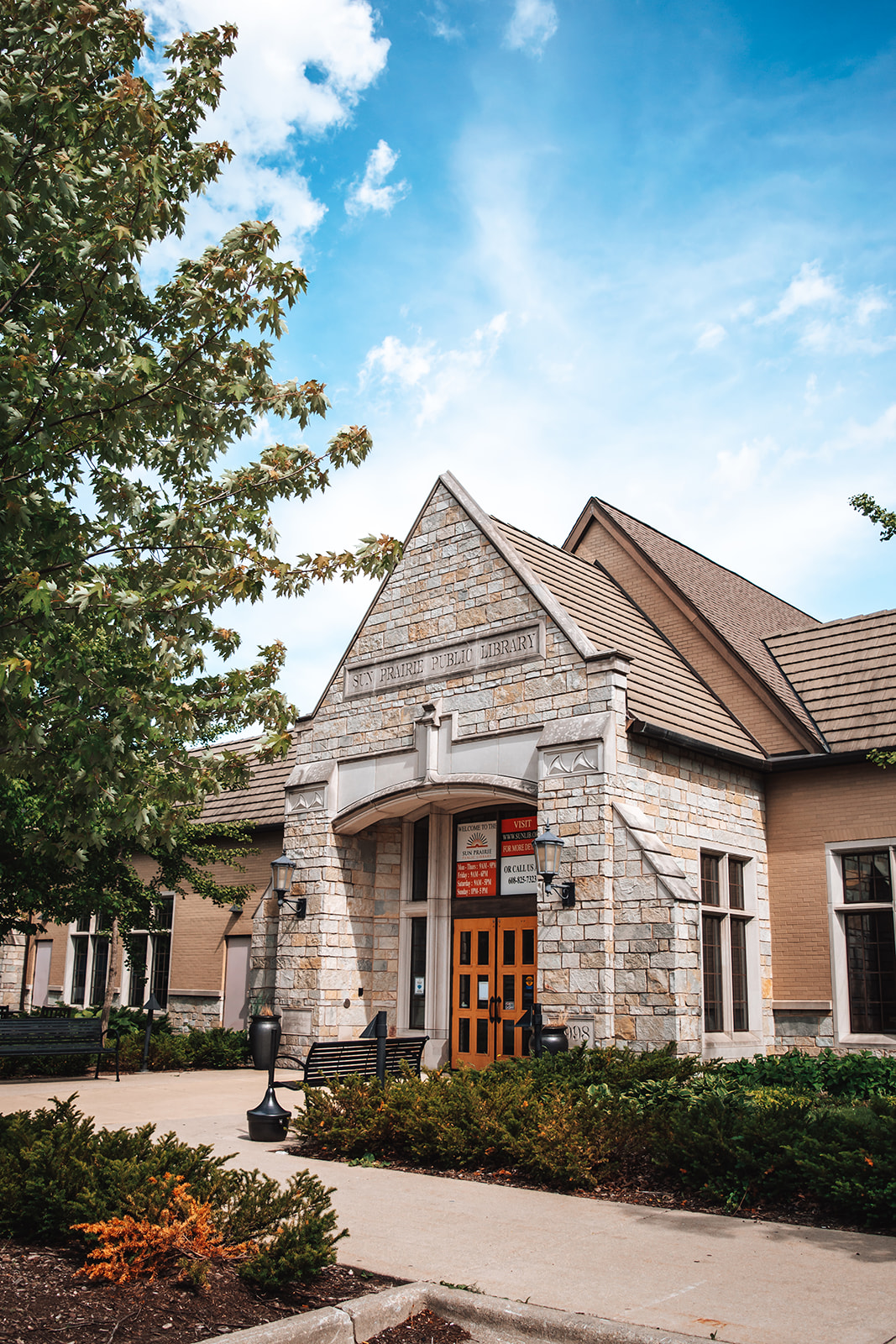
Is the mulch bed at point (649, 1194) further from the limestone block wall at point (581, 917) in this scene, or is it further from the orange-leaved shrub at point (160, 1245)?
the limestone block wall at point (581, 917)

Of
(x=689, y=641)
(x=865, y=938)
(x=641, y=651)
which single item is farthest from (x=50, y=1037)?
(x=689, y=641)

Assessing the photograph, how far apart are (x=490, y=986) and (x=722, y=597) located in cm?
945

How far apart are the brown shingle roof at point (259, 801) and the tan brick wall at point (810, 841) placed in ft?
32.5

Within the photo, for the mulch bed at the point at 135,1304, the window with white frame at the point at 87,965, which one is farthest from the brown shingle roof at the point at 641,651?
the window with white frame at the point at 87,965

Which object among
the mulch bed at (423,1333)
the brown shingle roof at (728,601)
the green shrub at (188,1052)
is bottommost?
the green shrub at (188,1052)

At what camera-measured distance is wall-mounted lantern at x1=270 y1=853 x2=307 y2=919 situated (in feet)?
58.2

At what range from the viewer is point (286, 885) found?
17828mm

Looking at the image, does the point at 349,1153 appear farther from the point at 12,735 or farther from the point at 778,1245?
the point at 12,735

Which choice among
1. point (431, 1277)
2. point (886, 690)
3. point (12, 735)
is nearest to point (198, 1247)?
point (431, 1277)

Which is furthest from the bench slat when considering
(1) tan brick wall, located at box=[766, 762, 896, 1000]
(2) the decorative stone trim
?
(1) tan brick wall, located at box=[766, 762, 896, 1000]

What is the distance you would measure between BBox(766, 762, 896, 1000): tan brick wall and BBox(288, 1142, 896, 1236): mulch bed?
7.86 metres

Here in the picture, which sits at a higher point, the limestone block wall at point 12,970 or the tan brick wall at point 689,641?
the tan brick wall at point 689,641

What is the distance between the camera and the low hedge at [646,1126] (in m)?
7.84

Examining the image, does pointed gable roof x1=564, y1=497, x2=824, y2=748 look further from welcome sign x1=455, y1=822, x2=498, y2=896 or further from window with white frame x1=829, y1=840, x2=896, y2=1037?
welcome sign x1=455, y1=822, x2=498, y2=896
